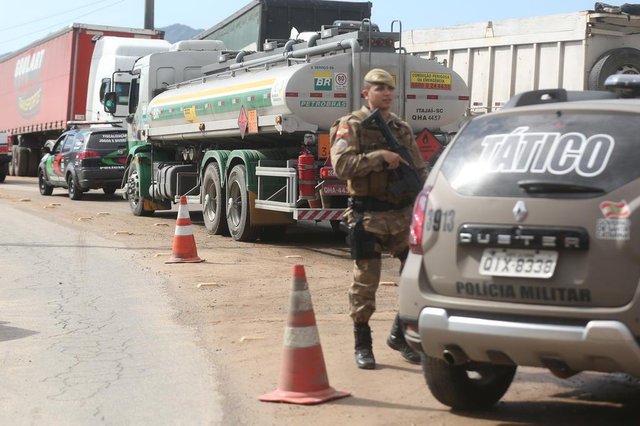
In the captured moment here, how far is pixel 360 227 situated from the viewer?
24.1 ft

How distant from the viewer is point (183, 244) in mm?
13148

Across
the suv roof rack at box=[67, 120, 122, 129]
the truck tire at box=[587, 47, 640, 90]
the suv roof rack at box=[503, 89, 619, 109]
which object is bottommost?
the suv roof rack at box=[503, 89, 619, 109]

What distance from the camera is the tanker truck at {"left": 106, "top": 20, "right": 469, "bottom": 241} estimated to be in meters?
13.9

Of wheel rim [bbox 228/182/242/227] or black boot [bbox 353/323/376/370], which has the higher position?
wheel rim [bbox 228/182/242/227]

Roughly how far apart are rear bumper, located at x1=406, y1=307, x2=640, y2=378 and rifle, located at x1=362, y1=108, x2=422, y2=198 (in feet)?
5.89

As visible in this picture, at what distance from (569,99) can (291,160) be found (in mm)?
8606

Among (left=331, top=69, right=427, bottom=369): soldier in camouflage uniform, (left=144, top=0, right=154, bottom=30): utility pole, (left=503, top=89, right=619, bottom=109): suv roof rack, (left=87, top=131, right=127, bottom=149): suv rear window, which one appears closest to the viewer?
(left=503, top=89, right=619, bottom=109): suv roof rack

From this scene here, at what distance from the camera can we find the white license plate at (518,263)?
5.20 meters

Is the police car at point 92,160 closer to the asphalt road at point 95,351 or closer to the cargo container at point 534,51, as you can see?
the cargo container at point 534,51

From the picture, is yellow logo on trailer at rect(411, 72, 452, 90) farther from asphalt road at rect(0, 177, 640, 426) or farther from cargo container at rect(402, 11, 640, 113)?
cargo container at rect(402, 11, 640, 113)

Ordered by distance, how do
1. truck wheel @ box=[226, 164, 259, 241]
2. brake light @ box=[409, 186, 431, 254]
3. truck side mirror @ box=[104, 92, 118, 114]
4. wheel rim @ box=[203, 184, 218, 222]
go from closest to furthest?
brake light @ box=[409, 186, 431, 254], truck wheel @ box=[226, 164, 259, 241], wheel rim @ box=[203, 184, 218, 222], truck side mirror @ box=[104, 92, 118, 114]

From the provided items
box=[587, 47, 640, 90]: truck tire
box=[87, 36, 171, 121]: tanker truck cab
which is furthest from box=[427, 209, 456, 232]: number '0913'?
box=[87, 36, 171, 121]: tanker truck cab

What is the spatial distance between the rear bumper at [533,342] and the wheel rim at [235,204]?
10327mm

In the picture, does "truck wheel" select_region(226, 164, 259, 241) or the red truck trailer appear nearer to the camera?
"truck wheel" select_region(226, 164, 259, 241)
